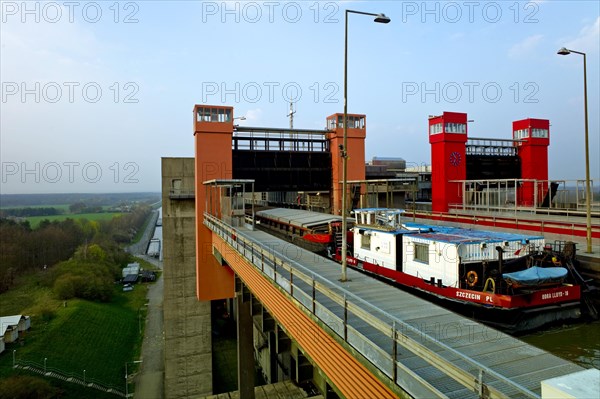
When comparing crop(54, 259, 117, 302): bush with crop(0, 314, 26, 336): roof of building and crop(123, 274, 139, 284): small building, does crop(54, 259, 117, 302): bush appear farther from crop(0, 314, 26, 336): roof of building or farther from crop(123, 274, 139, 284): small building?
crop(0, 314, 26, 336): roof of building

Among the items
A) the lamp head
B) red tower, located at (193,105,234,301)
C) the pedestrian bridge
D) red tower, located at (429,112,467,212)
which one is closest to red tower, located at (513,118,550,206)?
red tower, located at (429,112,467,212)

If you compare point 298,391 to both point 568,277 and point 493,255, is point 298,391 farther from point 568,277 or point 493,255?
point 568,277

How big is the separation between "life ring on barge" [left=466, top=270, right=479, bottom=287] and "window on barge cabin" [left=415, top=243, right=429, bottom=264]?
1.84 metres

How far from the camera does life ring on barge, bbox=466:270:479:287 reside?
13831 mm

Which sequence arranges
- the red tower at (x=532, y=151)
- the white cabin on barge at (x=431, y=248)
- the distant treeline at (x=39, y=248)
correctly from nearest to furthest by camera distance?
the white cabin on barge at (x=431, y=248)
the red tower at (x=532, y=151)
the distant treeline at (x=39, y=248)

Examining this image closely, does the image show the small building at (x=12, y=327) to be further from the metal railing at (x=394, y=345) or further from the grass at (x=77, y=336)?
the metal railing at (x=394, y=345)

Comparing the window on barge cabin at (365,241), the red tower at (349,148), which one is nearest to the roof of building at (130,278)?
the red tower at (349,148)

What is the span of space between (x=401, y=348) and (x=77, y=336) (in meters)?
41.2

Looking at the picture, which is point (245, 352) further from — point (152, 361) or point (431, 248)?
point (152, 361)

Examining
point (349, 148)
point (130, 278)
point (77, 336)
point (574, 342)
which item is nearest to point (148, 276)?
point (130, 278)

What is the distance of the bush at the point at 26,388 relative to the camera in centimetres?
2400

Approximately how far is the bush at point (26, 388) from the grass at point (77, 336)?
1.32 meters

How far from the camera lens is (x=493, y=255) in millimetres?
14383

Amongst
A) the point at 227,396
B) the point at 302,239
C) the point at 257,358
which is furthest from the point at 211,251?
the point at 257,358
